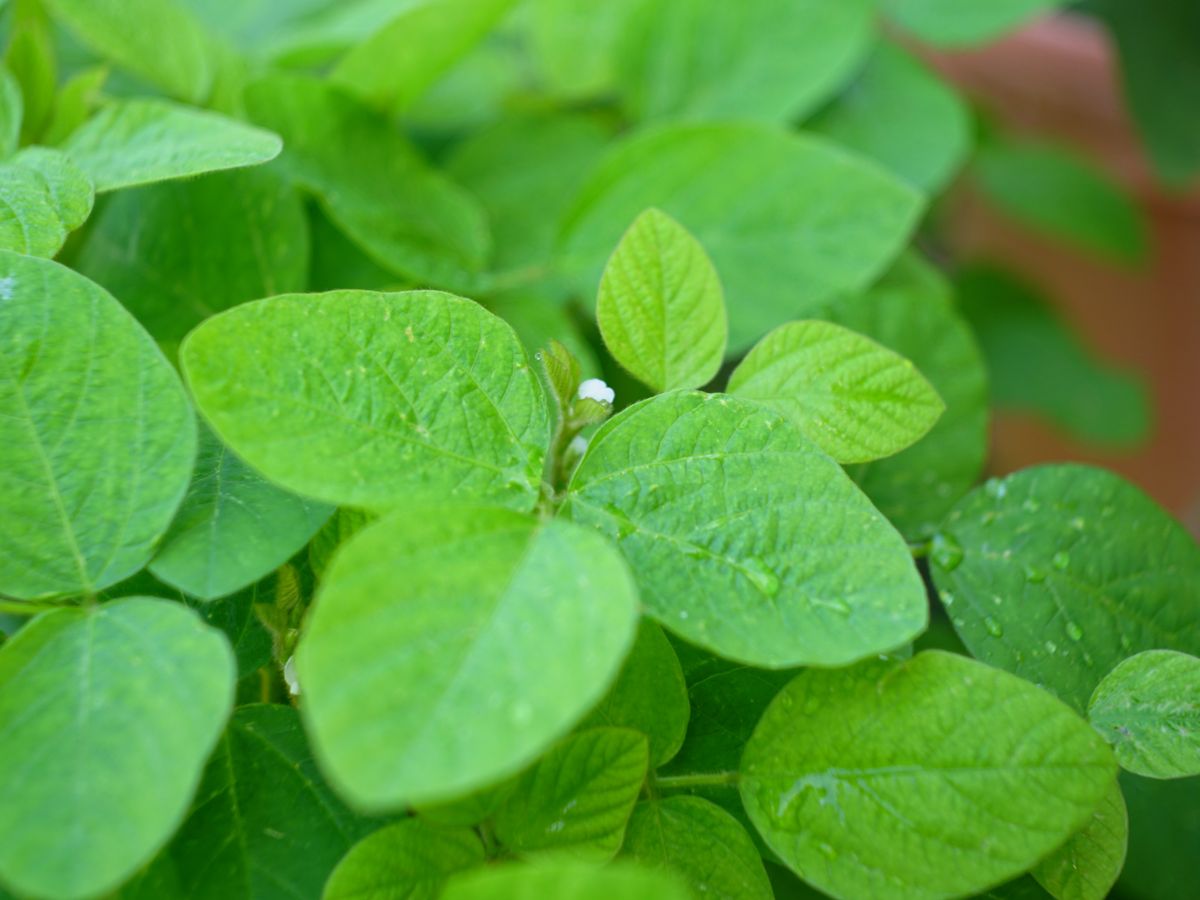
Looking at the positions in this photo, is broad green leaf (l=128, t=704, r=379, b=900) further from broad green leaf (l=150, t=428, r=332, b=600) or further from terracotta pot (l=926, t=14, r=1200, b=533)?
terracotta pot (l=926, t=14, r=1200, b=533)

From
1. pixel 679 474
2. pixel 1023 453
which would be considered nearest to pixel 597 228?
pixel 679 474

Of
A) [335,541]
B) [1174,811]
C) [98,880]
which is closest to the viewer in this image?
[98,880]

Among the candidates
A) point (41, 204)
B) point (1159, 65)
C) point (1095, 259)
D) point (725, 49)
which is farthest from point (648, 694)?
point (1095, 259)

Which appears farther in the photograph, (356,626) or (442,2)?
(442,2)

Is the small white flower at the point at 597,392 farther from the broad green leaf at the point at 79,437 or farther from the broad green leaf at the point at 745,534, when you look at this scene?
the broad green leaf at the point at 79,437

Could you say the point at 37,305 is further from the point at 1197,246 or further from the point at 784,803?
the point at 1197,246

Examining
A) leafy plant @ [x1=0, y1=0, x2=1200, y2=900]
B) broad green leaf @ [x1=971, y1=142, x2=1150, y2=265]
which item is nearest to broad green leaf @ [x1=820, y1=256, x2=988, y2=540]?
leafy plant @ [x1=0, y1=0, x2=1200, y2=900]

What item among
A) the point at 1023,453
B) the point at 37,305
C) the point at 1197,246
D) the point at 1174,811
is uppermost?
the point at 37,305

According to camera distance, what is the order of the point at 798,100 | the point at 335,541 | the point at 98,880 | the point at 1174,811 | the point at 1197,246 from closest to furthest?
1. the point at 98,880
2. the point at 335,541
3. the point at 1174,811
4. the point at 798,100
5. the point at 1197,246
